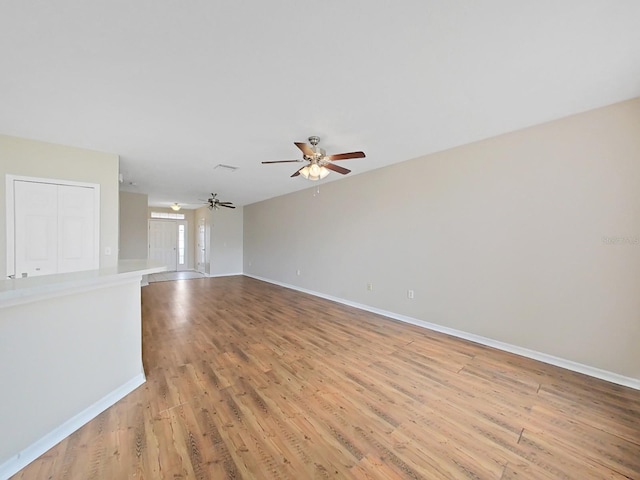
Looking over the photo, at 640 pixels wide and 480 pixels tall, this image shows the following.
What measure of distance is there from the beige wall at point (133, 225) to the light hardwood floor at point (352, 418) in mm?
4817

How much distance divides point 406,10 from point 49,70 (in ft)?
8.37

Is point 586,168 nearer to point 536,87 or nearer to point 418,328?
point 536,87

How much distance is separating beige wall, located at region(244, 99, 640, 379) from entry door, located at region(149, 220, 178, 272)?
859cm

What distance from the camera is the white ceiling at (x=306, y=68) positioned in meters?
1.45

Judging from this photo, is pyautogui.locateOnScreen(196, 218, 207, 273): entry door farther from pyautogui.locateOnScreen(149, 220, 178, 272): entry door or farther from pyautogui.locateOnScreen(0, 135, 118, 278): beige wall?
pyautogui.locateOnScreen(0, 135, 118, 278): beige wall

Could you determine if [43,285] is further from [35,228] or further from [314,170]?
[35,228]

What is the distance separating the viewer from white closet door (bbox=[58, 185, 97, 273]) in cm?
340

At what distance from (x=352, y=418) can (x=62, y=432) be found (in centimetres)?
191

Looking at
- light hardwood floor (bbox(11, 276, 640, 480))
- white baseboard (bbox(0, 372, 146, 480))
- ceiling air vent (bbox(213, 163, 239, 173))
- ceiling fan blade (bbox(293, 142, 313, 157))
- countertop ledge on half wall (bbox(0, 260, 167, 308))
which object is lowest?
light hardwood floor (bbox(11, 276, 640, 480))

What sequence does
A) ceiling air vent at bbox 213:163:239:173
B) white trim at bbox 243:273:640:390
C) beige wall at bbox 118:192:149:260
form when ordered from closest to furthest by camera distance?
white trim at bbox 243:273:640:390 < ceiling air vent at bbox 213:163:239:173 < beige wall at bbox 118:192:149:260

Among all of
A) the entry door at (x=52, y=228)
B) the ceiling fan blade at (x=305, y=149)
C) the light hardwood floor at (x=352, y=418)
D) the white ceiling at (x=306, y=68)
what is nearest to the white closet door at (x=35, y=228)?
the entry door at (x=52, y=228)

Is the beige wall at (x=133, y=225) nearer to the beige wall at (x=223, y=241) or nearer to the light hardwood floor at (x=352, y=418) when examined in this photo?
the beige wall at (x=223, y=241)

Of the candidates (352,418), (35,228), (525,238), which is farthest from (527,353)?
(35,228)

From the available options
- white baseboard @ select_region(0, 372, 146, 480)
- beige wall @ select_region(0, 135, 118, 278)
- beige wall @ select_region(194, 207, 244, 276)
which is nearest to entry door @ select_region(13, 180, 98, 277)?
beige wall @ select_region(0, 135, 118, 278)
